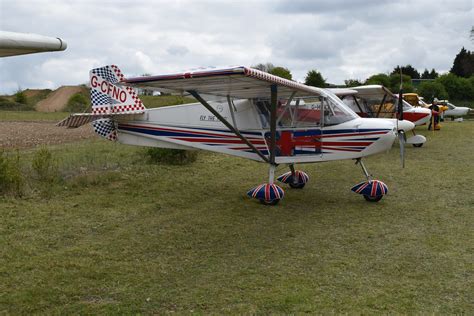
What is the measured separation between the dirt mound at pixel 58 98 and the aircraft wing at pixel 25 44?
51.6 m

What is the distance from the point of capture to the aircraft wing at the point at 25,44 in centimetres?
238

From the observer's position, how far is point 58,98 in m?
58.5

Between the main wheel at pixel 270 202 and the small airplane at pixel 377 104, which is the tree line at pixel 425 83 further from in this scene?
the main wheel at pixel 270 202

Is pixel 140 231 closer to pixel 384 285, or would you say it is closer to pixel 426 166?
pixel 384 285

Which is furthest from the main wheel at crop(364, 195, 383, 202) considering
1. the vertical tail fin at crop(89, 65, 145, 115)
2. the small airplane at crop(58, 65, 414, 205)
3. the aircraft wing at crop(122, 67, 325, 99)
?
the vertical tail fin at crop(89, 65, 145, 115)

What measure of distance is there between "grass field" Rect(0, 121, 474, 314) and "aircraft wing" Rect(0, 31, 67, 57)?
2.39 meters

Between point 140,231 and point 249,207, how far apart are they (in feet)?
7.59

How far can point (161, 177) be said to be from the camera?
1078 centimetres

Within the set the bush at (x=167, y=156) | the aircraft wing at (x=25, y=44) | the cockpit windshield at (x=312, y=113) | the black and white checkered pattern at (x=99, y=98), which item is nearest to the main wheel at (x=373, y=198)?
the cockpit windshield at (x=312, y=113)

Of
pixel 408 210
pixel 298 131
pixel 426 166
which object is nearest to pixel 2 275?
pixel 298 131

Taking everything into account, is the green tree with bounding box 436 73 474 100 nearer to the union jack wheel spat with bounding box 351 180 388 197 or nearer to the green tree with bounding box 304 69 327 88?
the green tree with bounding box 304 69 327 88

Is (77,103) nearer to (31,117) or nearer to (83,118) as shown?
(31,117)

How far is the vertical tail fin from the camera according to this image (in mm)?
9992

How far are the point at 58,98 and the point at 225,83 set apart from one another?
5627 centimetres
